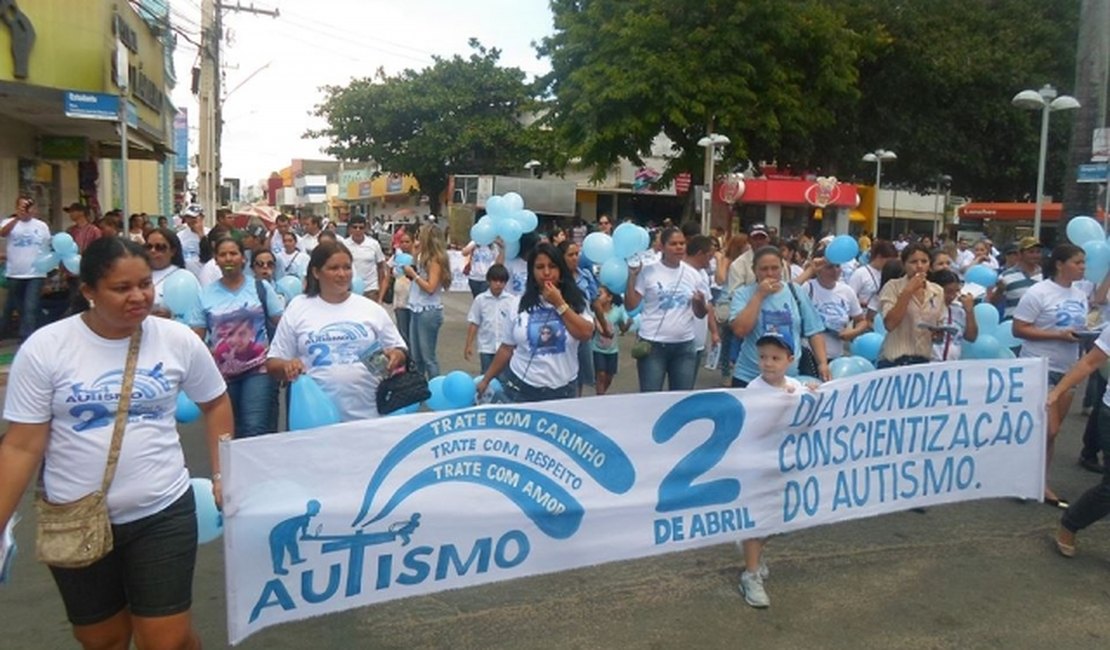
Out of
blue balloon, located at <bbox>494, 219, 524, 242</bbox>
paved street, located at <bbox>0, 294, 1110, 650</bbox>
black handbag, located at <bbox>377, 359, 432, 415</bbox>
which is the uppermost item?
blue balloon, located at <bbox>494, 219, 524, 242</bbox>

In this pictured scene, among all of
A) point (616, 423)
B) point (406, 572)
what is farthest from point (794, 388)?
point (406, 572)

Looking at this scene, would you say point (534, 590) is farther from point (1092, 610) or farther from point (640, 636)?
point (1092, 610)

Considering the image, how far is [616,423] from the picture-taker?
4129mm

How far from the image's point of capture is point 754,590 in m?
4.39

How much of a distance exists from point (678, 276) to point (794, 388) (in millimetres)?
2234

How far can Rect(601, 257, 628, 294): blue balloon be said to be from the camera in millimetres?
7559

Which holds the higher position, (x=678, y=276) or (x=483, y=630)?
(x=678, y=276)

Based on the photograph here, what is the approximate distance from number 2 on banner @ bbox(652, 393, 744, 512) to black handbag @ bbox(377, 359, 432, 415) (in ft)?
3.69

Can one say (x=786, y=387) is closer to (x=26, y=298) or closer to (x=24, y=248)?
(x=24, y=248)

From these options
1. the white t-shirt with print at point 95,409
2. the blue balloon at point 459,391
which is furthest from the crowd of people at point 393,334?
the blue balloon at point 459,391

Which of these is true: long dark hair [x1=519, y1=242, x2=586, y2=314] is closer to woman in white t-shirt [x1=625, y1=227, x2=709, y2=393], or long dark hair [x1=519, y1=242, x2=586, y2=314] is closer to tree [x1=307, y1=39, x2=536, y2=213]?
woman in white t-shirt [x1=625, y1=227, x2=709, y2=393]

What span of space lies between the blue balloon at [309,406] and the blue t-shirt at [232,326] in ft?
3.44

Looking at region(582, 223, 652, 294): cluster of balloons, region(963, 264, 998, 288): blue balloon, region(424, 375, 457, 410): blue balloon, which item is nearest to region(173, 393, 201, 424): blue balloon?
region(424, 375, 457, 410): blue balloon

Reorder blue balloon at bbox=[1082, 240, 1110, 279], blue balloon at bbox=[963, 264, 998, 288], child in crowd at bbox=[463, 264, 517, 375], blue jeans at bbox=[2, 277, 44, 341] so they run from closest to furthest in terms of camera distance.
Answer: blue balloon at bbox=[1082, 240, 1110, 279], child in crowd at bbox=[463, 264, 517, 375], blue balloon at bbox=[963, 264, 998, 288], blue jeans at bbox=[2, 277, 44, 341]
